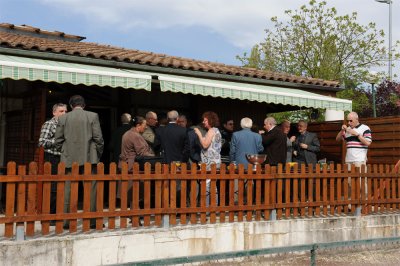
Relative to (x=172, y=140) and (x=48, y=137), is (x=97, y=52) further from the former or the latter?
(x=48, y=137)

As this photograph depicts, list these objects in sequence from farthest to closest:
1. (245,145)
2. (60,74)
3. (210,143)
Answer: (245,145), (210,143), (60,74)

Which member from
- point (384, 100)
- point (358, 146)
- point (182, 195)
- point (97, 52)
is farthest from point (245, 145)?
point (384, 100)

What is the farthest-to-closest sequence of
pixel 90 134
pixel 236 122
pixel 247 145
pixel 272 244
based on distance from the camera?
pixel 236 122 → pixel 247 145 → pixel 272 244 → pixel 90 134

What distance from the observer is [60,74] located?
645 centimetres

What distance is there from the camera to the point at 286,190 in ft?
22.7

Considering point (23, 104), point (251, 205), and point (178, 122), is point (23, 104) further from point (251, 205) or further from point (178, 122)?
point (251, 205)

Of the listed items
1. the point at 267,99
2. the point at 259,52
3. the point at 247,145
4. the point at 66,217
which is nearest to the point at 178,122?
the point at 247,145

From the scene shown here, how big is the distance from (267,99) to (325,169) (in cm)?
188

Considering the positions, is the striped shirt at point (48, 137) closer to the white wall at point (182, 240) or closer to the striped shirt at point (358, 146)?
the white wall at point (182, 240)

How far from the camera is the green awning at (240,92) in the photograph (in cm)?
758

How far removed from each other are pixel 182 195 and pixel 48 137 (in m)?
1.90

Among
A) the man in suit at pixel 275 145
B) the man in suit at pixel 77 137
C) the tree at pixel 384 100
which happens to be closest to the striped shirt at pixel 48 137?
the man in suit at pixel 77 137

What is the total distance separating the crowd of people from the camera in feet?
19.1

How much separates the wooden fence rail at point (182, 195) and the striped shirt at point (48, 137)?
41 cm
